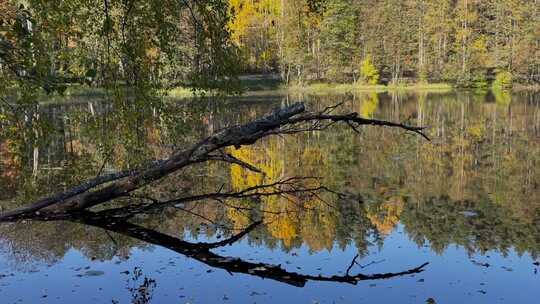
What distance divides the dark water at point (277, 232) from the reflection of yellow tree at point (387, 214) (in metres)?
0.03

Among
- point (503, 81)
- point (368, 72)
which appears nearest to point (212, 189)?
point (368, 72)

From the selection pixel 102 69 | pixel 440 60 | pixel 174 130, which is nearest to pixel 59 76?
pixel 102 69

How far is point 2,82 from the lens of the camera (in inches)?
217

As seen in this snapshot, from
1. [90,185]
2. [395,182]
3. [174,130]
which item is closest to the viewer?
[90,185]

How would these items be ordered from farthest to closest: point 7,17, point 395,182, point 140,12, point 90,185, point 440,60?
point 440,60, point 395,182, point 140,12, point 7,17, point 90,185

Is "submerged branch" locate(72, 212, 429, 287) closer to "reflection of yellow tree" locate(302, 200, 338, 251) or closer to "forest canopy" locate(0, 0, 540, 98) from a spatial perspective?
"reflection of yellow tree" locate(302, 200, 338, 251)

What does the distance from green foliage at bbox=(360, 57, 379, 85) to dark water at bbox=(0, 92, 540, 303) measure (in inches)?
1833

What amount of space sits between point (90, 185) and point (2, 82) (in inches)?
113

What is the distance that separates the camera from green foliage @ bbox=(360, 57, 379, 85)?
6362 centimetres

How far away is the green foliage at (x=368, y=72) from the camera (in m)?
63.6

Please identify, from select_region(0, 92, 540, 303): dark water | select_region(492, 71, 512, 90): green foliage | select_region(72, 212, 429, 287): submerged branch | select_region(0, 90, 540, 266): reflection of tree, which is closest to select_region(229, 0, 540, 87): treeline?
select_region(492, 71, 512, 90): green foliage

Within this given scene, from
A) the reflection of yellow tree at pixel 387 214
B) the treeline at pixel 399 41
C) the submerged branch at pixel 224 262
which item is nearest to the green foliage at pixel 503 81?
the treeline at pixel 399 41

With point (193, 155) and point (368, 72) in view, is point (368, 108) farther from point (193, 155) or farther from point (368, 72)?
point (193, 155)

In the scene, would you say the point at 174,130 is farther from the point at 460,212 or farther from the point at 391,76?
the point at 391,76
